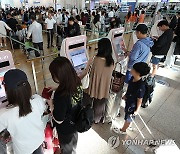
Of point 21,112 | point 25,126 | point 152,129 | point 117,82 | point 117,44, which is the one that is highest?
point 117,44

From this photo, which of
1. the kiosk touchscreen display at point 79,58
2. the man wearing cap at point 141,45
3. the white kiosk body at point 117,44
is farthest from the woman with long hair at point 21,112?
the white kiosk body at point 117,44

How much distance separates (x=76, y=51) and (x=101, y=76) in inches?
19.9

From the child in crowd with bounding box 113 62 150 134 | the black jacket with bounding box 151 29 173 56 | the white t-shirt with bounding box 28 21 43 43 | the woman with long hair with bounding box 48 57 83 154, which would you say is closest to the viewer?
the woman with long hair with bounding box 48 57 83 154

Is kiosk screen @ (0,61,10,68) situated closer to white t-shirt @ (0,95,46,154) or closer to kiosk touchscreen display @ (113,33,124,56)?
white t-shirt @ (0,95,46,154)

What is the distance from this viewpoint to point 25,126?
3.85ft

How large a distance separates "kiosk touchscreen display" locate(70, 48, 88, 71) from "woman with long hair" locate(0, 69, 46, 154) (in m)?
1.02

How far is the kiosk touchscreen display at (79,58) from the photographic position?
7.15ft

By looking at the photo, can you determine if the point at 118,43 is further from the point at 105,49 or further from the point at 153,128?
the point at 153,128

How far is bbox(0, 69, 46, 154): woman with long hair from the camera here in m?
1.05

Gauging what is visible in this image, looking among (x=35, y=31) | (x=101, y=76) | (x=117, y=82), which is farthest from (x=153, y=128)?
(x=35, y=31)

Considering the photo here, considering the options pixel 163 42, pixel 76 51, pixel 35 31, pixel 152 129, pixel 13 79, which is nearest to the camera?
pixel 13 79

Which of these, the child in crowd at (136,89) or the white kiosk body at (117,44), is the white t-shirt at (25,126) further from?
the white kiosk body at (117,44)

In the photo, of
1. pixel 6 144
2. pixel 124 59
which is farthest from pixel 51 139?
pixel 124 59

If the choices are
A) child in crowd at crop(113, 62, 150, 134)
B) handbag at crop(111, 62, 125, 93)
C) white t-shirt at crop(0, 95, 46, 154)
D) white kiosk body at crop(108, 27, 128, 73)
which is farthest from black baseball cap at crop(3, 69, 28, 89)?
white kiosk body at crop(108, 27, 128, 73)
